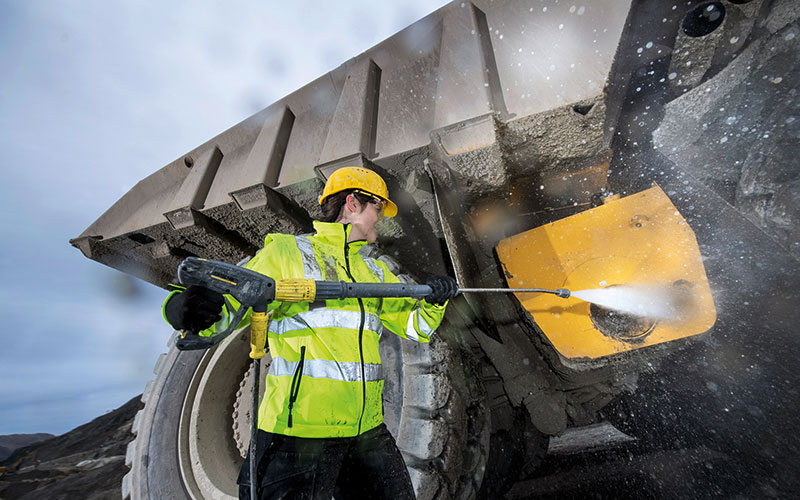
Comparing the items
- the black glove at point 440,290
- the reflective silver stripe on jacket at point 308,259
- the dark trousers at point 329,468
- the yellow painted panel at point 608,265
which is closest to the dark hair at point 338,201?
the reflective silver stripe on jacket at point 308,259

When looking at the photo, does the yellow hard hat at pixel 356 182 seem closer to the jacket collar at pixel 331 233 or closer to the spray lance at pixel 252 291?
the jacket collar at pixel 331 233

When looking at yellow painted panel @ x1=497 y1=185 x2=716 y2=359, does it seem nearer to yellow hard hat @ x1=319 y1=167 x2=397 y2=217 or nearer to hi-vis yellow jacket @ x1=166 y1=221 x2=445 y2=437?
hi-vis yellow jacket @ x1=166 y1=221 x2=445 y2=437

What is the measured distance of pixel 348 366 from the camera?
1304 millimetres

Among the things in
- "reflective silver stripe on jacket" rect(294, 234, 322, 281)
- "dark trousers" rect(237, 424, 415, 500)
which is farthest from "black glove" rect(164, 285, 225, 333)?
"dark trousers" rect(237, 424, 415, 500)

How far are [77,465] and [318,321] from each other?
21.7 feet

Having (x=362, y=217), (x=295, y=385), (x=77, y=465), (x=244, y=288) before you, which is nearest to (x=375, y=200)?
(x=362, y=217)

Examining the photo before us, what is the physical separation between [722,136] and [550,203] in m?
0.88

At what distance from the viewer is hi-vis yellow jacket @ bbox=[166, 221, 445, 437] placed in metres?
1.21

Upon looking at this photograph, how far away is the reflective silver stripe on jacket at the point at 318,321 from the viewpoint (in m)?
1.33

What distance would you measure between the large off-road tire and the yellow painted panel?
650mm

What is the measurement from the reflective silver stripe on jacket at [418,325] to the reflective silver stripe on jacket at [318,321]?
0.31 meters

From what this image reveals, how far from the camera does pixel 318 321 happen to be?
1331mm

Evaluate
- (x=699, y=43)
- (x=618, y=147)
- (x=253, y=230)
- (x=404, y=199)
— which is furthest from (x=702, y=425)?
(x=253, y=230)

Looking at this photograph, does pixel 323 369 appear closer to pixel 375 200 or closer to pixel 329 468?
pixel 329 468
